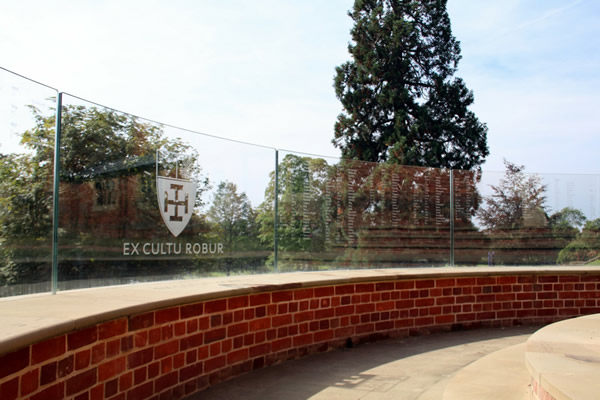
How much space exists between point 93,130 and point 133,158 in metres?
0.44

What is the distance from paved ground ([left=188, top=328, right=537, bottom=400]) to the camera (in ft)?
14.4

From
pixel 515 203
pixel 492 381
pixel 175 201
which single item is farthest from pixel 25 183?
pixel 515 203

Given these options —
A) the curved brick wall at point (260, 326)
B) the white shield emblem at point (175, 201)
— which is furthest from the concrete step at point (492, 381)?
the white shield emblem at point (175, 201)

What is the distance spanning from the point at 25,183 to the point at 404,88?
19.6 metres

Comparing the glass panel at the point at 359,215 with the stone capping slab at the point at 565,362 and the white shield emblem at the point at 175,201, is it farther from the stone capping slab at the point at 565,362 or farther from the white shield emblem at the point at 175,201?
the stone capping slab at the point at 565,362

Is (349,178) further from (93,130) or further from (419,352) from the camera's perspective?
(93,130)

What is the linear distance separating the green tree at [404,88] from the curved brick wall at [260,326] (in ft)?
46.6

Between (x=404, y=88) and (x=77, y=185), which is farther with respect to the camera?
(x=404, y=88)

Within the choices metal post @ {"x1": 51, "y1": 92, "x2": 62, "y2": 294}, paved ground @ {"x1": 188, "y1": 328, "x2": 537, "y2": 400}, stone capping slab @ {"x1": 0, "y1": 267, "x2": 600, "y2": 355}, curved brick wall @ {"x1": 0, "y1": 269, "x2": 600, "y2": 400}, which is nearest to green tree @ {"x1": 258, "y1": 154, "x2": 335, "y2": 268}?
stone capping slab @ {"x1": 0, "y1": 267, "x2": 600, "y2": 355}

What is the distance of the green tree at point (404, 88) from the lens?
22047mm

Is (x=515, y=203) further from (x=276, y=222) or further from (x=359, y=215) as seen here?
(x=276, y=222)

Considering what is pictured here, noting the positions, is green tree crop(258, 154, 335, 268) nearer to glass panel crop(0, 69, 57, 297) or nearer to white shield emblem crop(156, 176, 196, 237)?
white shield emblem crop(156, 176, 196, 237)

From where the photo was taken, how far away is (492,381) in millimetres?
4355

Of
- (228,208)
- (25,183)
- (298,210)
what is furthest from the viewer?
(298,210)
